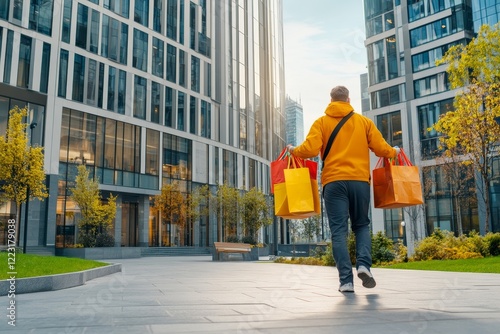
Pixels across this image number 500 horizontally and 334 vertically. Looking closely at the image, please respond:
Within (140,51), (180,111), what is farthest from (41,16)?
(180,111)

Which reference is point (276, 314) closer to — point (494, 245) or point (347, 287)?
point (347, 287)

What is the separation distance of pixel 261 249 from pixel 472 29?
29197 mm

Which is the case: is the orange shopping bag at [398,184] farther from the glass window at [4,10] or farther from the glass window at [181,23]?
the glass window at [181,23]

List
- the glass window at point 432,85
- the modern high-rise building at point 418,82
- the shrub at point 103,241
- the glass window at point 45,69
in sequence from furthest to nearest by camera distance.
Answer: the glass window at point 432,85
the modern high-rise building at point 418,82
the glass window at point 45,69
the shrub at point 103,241

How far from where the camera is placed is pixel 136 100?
3884cm

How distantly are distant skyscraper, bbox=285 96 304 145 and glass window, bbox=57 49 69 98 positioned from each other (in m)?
99.4

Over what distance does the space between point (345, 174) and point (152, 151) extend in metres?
35.9

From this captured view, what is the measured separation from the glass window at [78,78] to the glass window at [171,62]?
9240 mm

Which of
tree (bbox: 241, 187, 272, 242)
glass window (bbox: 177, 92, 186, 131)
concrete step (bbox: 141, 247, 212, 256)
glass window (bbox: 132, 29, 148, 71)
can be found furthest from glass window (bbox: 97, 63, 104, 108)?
tree (bbox: 241, 187, 272, 242)

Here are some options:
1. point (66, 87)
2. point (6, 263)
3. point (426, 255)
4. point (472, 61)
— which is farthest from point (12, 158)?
point (472, 61)

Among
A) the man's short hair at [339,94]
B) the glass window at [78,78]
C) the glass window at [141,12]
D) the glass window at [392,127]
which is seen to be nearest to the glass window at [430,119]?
the glass window at [392,127]

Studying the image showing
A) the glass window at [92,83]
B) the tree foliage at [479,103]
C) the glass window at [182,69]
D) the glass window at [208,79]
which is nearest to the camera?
the tree foliage at [479,103]

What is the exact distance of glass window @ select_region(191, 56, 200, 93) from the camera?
45.3 m

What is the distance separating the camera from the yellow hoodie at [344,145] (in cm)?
529
